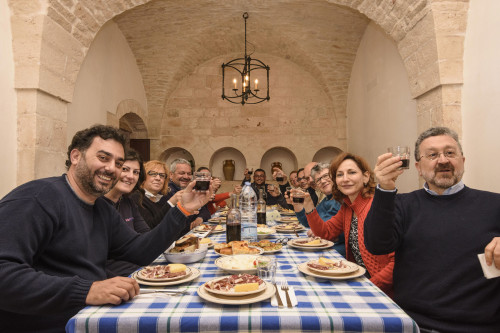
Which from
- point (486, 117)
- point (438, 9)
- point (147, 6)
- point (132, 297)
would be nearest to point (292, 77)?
point (147, 6)

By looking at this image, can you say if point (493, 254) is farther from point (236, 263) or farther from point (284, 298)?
point (236, 263)

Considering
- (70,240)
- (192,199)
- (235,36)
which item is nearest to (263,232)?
(192,199)

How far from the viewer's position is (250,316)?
3.19 ft

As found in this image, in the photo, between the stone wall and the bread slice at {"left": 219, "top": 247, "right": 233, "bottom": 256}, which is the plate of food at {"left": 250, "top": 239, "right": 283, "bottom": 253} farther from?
the stone wall

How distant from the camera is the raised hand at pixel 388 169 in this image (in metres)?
1.29

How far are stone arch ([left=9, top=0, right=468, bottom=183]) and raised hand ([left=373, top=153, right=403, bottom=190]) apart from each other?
88.0 inches

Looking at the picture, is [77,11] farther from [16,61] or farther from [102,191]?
[102,191]

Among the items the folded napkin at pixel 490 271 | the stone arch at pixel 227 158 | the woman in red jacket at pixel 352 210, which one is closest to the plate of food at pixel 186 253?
the woman in red jacket at pixel 352 210

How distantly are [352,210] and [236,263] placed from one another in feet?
3.22

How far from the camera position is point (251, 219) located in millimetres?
2201

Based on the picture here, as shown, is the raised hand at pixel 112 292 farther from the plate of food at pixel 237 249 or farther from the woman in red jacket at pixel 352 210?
the woman in red jacket at pixel 352 210

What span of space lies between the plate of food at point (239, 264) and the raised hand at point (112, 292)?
1.38ft

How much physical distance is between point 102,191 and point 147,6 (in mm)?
4793

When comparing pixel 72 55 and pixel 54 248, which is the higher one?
pixel 72 55
